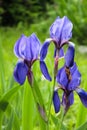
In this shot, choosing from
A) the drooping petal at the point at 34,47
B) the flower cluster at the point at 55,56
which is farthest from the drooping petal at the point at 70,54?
the drooping petal at the point at 34,47

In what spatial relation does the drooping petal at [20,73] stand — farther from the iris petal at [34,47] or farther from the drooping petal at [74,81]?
the drooping petal at [74,81]

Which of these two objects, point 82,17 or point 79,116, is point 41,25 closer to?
point 82,17

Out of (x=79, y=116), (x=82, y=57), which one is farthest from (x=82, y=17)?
(x=79, y=116)

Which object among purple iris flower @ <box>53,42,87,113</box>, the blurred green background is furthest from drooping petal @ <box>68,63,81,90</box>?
the blurred green background

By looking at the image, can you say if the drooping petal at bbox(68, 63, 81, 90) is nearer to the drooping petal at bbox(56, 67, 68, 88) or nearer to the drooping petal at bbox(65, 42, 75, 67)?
the drooping petal at bbox(56, 67, 68, 88)

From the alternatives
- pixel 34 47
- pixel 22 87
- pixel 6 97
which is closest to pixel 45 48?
pixel 34 47

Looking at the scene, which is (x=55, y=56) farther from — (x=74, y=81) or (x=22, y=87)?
(x=22, y=87)
